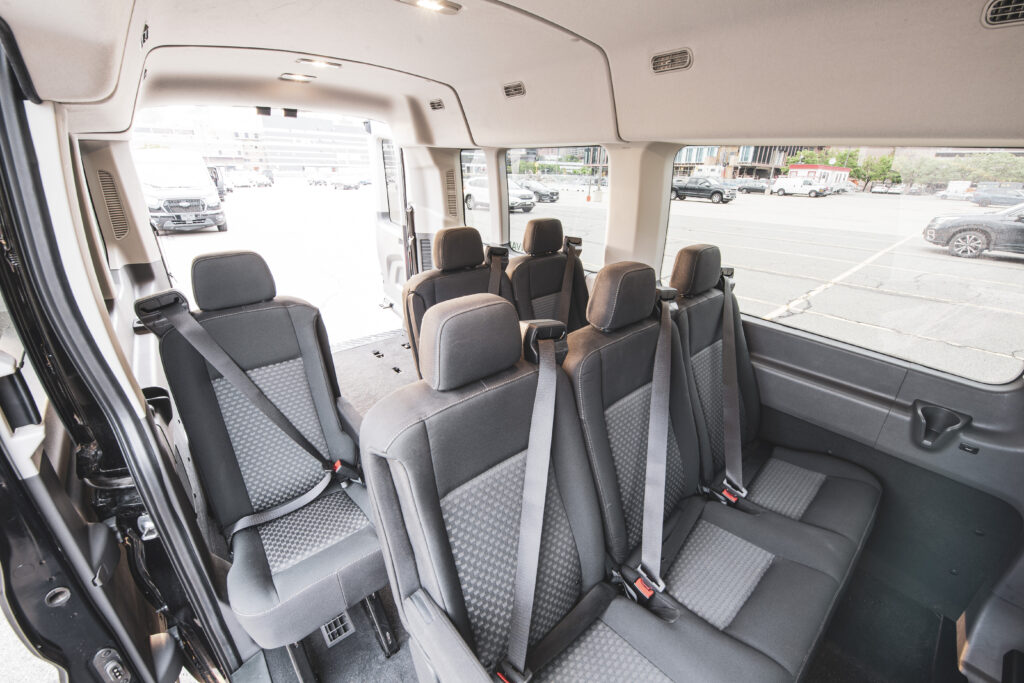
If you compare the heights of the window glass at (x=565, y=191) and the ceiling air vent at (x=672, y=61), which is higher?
the ceiling air vent at (x=672, y=61)

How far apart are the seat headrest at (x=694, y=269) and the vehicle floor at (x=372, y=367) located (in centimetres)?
215

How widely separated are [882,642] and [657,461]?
1373 millimetres

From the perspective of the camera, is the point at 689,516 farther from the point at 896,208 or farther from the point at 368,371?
the point at 368,371

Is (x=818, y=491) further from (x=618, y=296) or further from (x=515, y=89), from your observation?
(x=515, y=89)

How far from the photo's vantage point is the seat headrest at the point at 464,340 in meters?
1.03

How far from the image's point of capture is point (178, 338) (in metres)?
1.52

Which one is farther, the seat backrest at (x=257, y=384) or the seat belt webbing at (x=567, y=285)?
the seat belt webbing at (x=567, y=285)

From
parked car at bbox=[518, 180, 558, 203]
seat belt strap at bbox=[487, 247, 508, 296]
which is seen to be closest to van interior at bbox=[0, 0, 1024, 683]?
seat belt strap at bbox=[487, 247, 508, 296]

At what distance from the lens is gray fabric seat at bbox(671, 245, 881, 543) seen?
1.78 meters

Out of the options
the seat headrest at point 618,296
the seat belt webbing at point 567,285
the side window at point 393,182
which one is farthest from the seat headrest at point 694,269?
the side window at point 393,182

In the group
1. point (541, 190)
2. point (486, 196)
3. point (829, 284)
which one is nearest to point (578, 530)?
point (829, 284)

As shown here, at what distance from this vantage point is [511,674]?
3.55 ft

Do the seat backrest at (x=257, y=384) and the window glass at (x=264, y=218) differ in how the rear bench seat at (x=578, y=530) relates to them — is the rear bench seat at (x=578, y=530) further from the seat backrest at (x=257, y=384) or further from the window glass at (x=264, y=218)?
the window glass at (x=264, y=218)

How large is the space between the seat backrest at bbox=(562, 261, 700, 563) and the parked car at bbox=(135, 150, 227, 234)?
288 inches
